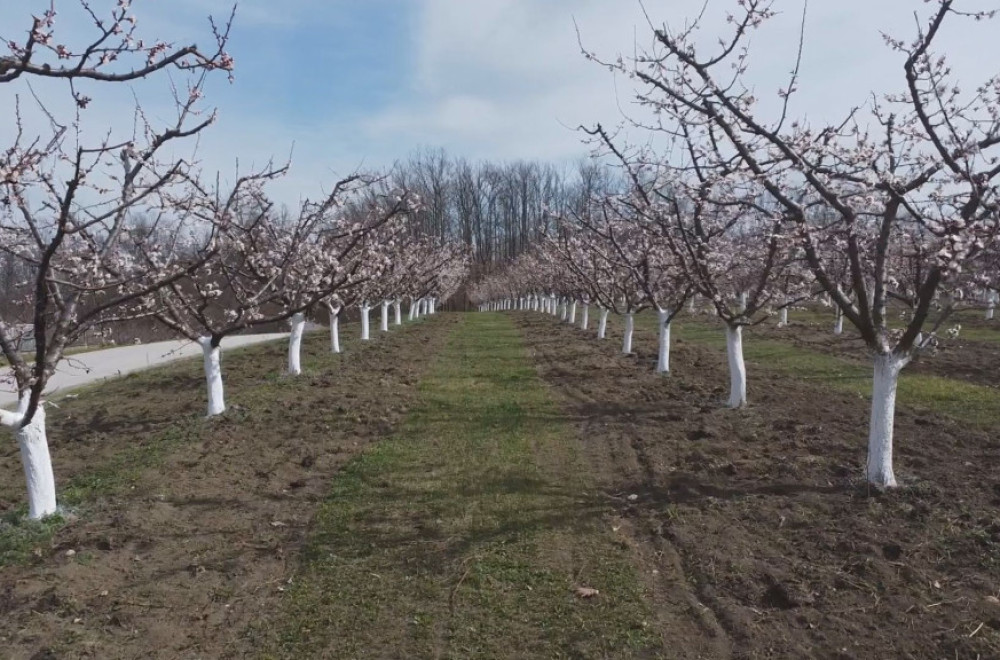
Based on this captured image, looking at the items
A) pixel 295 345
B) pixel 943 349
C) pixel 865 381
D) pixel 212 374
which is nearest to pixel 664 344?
pixel 865 381

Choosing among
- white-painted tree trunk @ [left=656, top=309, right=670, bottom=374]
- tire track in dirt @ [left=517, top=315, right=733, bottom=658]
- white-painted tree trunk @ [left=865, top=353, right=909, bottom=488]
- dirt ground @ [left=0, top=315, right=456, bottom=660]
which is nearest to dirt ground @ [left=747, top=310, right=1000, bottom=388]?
white-painted tree trunk @ [left=865, top=353, right=909, bottom=488]

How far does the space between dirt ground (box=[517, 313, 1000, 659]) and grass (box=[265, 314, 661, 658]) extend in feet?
1.05

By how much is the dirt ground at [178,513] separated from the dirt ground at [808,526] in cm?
254

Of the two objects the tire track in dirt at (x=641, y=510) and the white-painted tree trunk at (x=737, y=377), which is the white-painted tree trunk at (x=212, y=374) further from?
the white-painted tree trunk at (x=737, y=377)

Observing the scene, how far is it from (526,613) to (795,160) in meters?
4.04

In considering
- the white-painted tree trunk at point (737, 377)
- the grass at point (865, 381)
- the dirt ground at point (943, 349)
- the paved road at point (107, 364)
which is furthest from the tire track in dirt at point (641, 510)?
the paved road at point (107, 364)

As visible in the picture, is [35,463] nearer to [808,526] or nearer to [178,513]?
[178,513]

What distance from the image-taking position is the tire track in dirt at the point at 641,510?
3.62m

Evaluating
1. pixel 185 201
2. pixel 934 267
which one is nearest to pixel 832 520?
pixel 934 267

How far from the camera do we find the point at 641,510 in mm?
5371

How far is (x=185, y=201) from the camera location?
7547 millimetres

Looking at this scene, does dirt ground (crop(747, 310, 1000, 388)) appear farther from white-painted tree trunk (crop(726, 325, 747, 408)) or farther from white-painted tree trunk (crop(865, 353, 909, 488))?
white-painted tree trunk (crop(726, 325, 747, 408))

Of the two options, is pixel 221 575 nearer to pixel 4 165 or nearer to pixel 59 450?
pixel 4 165

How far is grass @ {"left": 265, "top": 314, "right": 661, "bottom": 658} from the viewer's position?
355 cm
